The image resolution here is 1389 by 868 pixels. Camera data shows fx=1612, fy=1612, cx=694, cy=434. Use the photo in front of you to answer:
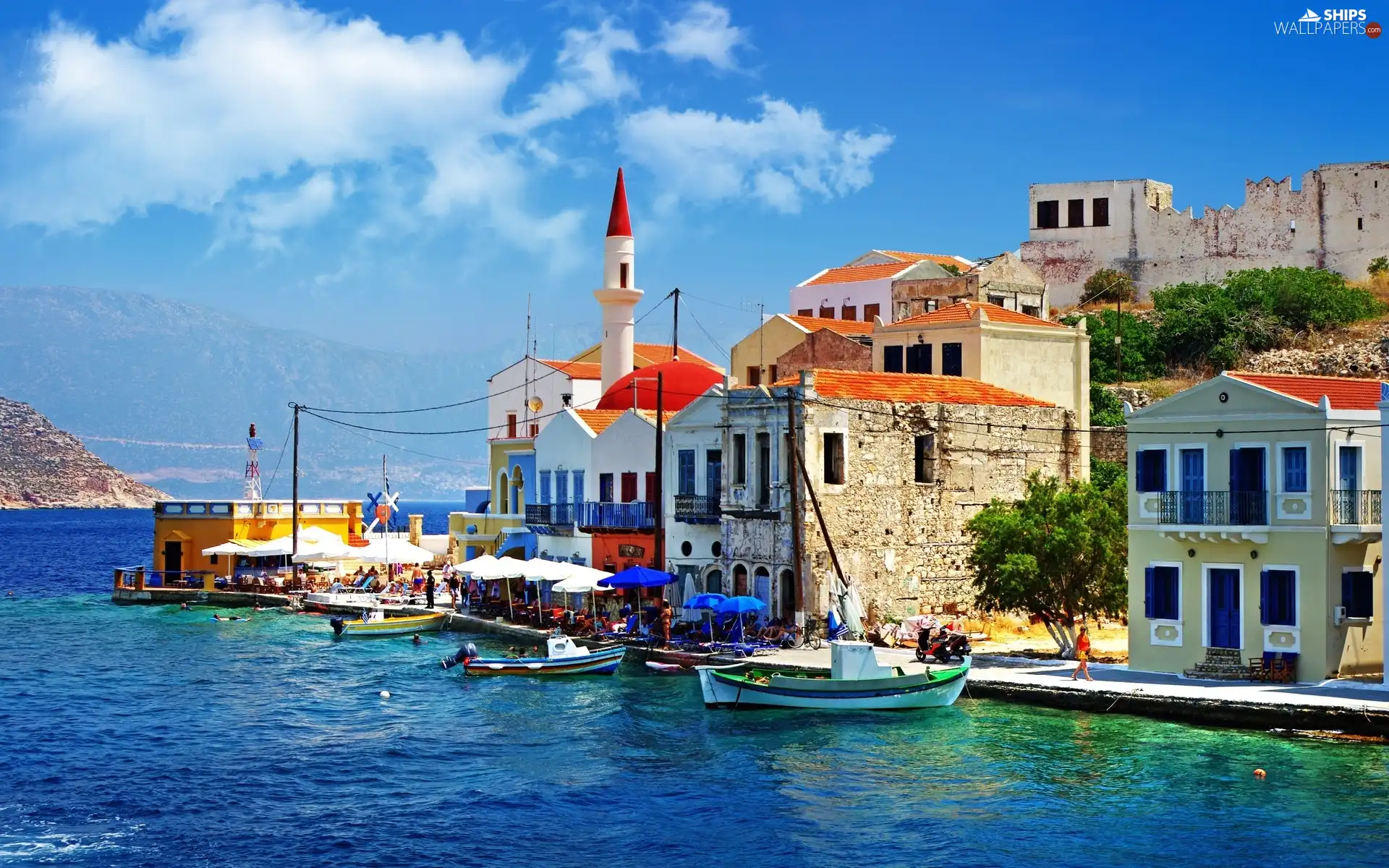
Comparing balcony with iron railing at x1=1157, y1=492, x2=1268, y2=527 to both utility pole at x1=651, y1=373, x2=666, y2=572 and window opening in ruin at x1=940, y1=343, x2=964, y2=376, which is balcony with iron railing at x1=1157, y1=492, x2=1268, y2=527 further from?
window opening in ruin at x1=940, y1=343, x2=964, y2=376

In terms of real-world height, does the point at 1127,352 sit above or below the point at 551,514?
above

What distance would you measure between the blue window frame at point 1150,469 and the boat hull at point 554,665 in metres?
13.8

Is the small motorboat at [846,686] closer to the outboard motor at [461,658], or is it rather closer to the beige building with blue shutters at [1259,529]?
the beige building with blue shutters at [1259,529]

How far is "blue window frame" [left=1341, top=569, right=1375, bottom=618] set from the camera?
31.9 m

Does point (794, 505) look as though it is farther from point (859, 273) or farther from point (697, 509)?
point (859, 273)

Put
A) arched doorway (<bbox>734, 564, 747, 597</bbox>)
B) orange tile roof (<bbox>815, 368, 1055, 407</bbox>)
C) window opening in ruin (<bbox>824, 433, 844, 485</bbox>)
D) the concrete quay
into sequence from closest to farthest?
the concrete quay, window opening in ruin (<bbox>824, 433, 844, 485</bbox>), orange tile roof (<bbox>815, 368, 1055, 407</bbox>), arched doorway (<bbox>734, 564, 747, 597</bbox>)

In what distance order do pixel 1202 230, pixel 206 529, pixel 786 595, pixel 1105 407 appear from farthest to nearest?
pixel 1202 230 < pixel 206 529 < pixel 1105 407 < pixel 786 595

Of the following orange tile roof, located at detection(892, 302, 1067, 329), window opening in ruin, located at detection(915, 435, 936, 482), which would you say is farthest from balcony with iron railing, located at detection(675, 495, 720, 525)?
orange tile roof, located at detection(892, 302, 1067, 329)

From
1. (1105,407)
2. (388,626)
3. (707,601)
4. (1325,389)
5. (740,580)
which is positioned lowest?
(388,626)

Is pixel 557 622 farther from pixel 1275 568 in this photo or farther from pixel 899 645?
pixel 1275 568

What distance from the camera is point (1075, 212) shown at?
78062mm

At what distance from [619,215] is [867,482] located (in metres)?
20.3

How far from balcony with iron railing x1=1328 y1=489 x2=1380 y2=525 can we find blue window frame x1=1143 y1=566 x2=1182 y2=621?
3573mm

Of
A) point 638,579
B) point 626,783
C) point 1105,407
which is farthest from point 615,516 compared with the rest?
point 626,783
